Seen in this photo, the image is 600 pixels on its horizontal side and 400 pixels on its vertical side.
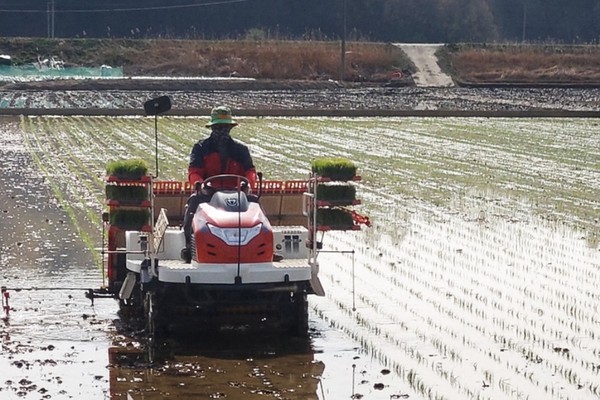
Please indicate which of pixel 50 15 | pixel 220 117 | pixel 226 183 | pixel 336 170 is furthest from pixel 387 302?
pixel 50 15

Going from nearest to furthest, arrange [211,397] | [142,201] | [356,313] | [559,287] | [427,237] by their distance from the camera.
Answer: [211,397]
[142,201]
[356,313]
[559,287]
[427,237]

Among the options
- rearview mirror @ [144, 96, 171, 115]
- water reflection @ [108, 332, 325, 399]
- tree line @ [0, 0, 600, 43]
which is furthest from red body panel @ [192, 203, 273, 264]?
tree line @ [0, 0, 600, 43]


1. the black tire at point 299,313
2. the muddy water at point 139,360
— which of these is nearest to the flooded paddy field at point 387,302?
the muddy water at point 139,360

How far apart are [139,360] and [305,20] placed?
341ft

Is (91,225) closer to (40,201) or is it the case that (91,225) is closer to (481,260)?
(40,201)

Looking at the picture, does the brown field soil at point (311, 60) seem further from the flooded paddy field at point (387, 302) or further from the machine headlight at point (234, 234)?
the machine headlight at point (234, 234)

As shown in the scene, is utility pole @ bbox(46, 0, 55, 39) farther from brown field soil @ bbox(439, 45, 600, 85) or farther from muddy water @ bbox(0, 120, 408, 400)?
muddy water @ bbox(0, 120, 408, 400)

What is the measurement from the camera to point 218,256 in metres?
10.2

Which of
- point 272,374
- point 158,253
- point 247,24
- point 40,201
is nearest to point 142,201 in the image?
point 158,253

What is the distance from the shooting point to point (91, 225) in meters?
17.5

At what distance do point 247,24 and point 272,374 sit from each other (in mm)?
103445

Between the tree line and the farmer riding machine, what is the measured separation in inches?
3708

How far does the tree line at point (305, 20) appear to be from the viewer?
107688 millimetres

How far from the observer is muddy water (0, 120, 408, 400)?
915 centimetres
